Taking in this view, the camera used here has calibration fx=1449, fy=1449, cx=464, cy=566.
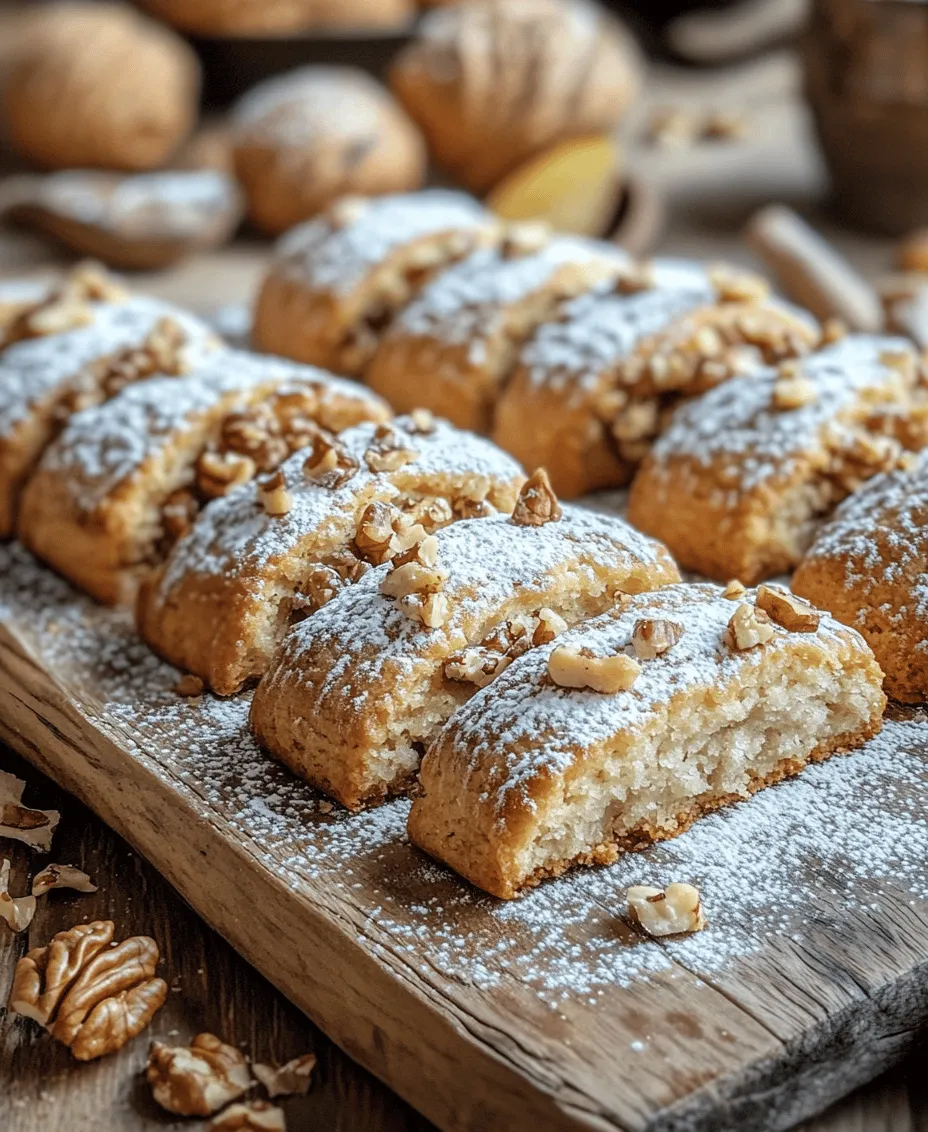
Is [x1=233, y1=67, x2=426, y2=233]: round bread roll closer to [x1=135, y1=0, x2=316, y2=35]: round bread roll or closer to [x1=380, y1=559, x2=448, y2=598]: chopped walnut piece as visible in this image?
[x1=135, y1=0, x2=316, y2=35]: round bread roll

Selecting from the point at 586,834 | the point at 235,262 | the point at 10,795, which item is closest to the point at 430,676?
the point at 586,834

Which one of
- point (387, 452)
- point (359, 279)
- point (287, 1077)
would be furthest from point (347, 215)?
point (287, 1077)

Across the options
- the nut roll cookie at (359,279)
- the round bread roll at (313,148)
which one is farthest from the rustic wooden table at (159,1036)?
the round bread roll at (313,148)

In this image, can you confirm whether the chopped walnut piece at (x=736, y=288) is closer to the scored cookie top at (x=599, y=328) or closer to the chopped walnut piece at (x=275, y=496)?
the scored cookie top at (x=599, y=328)

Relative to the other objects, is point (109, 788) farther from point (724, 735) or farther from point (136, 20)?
point (136, 20)

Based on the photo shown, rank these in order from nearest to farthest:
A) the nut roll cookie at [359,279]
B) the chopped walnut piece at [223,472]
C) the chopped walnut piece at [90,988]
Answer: the chopped walnut piece at [90,988]
the chopped walnut piece at [223,472]
the nut roll cookie at [359,279]

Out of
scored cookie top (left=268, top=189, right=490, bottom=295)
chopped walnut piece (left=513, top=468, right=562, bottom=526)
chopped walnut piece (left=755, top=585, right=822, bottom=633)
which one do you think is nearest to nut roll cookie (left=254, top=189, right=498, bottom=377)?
scored cookie top (left=268, top=189, right=490, bottom=295)
